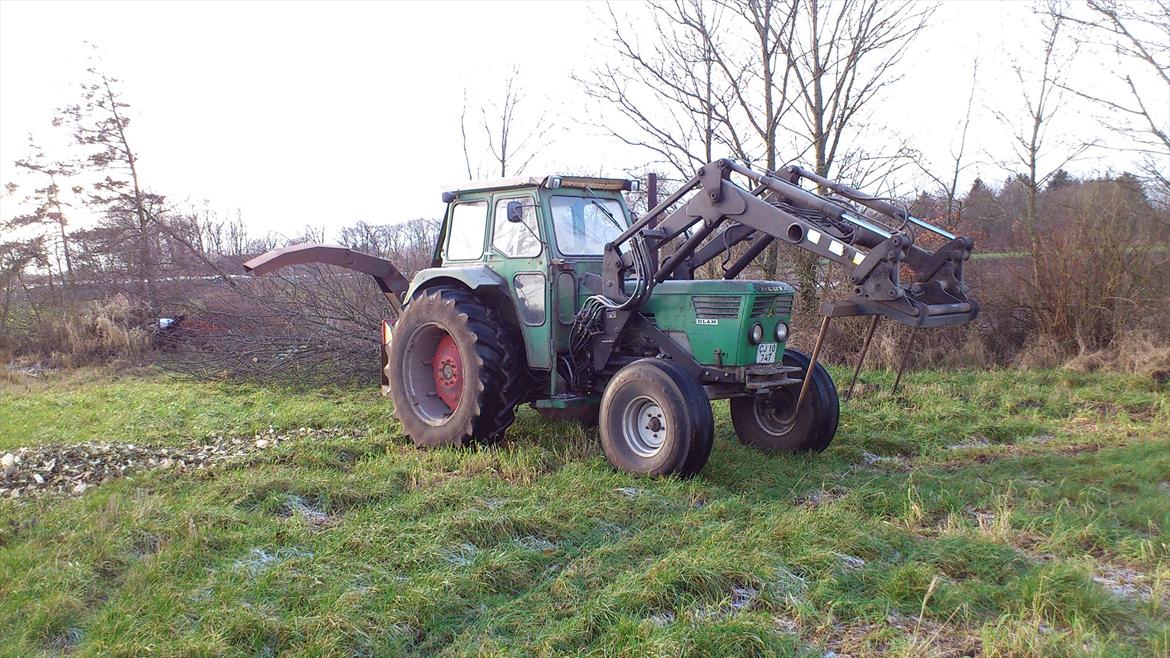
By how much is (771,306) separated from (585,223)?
1.70m

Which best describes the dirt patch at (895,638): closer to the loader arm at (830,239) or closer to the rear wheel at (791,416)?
the loader arm at (830,239)

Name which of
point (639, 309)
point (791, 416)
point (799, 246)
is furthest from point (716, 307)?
point (791, 416)

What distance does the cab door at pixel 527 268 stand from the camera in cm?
666

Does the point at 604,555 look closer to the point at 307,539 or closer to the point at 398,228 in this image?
the point at 307,539

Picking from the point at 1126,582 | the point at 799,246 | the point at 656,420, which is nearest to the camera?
the point at 1126,582

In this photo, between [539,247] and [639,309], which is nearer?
[639,309]

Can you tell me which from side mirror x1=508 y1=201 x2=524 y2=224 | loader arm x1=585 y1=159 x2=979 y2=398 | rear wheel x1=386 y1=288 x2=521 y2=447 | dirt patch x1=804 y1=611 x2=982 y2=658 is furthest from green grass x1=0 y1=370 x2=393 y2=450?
dirt patch x1=804 y1=611 x2=982 y2=658

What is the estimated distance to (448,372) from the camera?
23.7 ft

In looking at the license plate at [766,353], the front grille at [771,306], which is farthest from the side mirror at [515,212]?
the license plate at [766,353]

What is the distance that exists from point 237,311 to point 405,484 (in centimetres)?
746

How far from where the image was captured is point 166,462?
6375 mm

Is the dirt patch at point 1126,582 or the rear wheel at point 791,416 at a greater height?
the rear wheel at point 791,416

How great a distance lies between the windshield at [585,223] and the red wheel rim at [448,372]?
131cm

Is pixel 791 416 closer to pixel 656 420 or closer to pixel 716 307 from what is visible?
pixel 716 307
